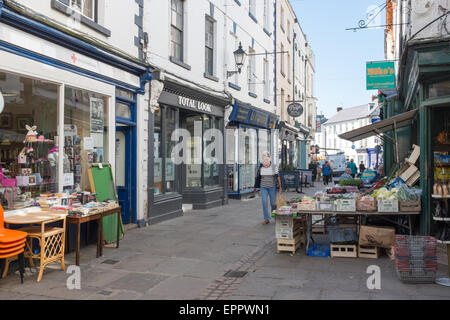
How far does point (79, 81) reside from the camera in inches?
299

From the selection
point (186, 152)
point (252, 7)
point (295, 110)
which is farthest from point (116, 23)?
point (295, 110)

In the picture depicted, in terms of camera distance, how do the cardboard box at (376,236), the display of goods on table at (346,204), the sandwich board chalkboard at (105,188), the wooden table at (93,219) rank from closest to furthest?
the wooden table at (93,219) < the cardboard box at (376,236) < the display of goods on table at (346,204) < the sandwich board chalkboard at (105,188)

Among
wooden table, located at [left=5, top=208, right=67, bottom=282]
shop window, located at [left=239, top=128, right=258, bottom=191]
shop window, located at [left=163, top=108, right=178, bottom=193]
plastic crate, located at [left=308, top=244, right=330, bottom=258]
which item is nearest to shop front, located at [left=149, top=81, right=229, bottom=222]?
shop window, located at [left=163, top=108, right=178, bottom=193]

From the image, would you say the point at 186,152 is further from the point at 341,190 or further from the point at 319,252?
the point at 319,252

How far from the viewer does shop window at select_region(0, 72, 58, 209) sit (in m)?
6.27

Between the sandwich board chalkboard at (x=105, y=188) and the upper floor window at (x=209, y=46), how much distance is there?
6715 millimetres

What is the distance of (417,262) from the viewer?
536 cm

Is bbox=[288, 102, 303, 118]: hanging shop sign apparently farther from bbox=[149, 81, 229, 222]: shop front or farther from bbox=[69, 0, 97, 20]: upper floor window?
bbox=[69, 0, 97, 20]: upper floor window

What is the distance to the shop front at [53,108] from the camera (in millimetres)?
6234

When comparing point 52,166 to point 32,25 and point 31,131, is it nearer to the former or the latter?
point 31,131

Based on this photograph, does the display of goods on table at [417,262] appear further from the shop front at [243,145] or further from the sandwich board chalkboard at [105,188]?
the shop front at [243,145]

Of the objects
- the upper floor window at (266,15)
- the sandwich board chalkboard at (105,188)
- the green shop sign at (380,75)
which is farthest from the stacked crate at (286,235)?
the upper floor window at (266,15)
